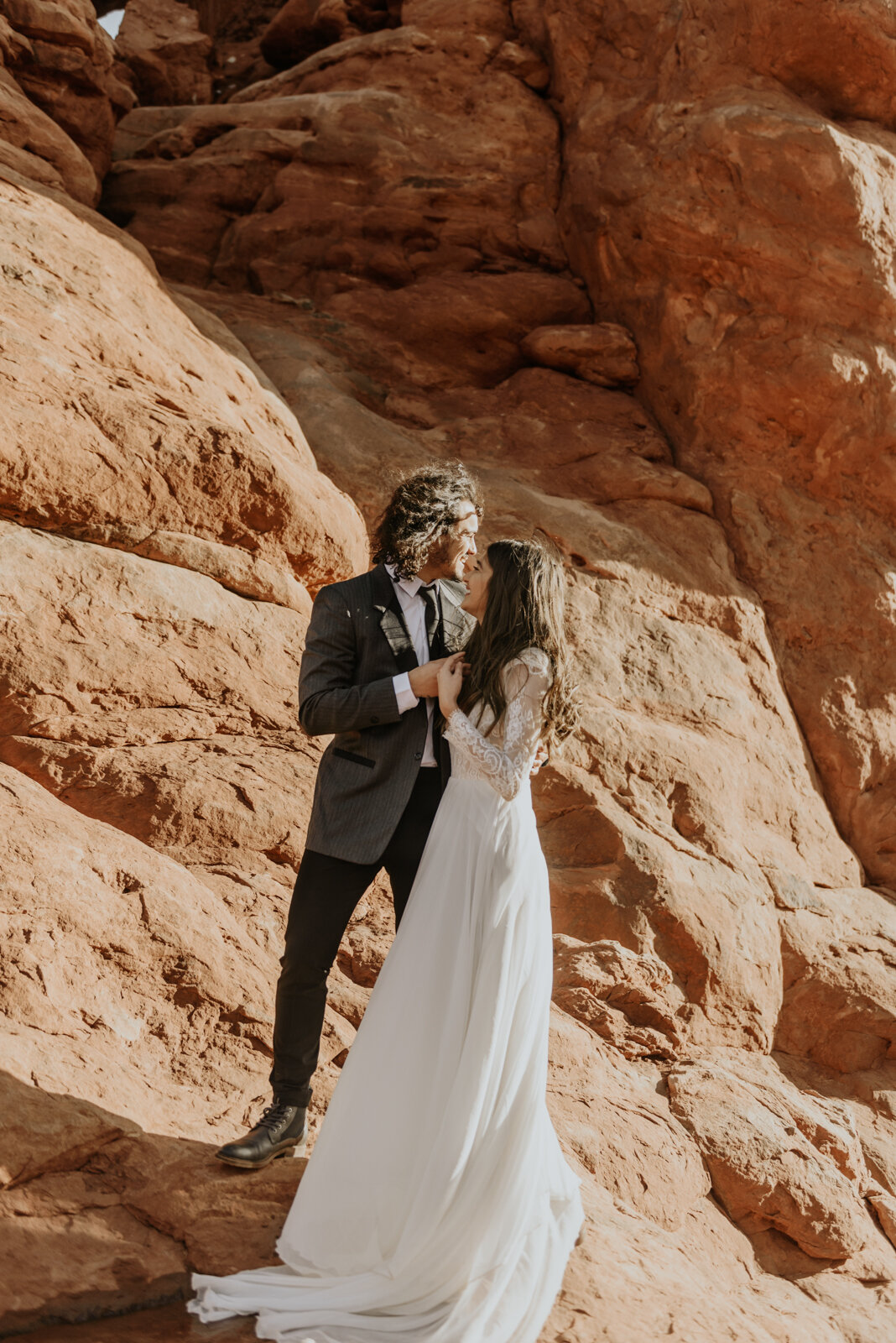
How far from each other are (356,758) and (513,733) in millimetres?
612

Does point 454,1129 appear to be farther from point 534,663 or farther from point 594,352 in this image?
point 594,352

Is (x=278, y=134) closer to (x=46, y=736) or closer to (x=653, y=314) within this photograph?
(x=653, y=314)

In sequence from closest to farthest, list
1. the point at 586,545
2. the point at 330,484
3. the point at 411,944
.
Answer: the point at 411,944
the point at 330,484
the point at 586,545

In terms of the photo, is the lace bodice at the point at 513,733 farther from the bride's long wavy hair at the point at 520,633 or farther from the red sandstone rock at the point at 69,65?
the red sandstone rock at the point at 69,65

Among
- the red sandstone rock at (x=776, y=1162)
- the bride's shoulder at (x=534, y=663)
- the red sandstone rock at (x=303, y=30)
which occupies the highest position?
the red sandstone rock at (x=303, y=30)

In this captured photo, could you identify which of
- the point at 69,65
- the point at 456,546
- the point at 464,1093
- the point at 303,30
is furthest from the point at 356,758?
the point at 303,30

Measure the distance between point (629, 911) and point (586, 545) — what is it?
300 cm

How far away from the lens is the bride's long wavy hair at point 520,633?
3.59m

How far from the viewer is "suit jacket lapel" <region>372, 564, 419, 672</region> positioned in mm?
3951

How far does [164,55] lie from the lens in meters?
13.4

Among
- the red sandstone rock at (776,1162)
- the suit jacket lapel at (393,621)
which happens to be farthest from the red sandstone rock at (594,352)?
the suit jacket lapel at (393,621)

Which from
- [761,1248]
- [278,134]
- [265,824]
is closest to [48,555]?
[265,824]

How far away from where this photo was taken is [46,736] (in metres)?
5.39

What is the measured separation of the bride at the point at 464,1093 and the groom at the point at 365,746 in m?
0.22
